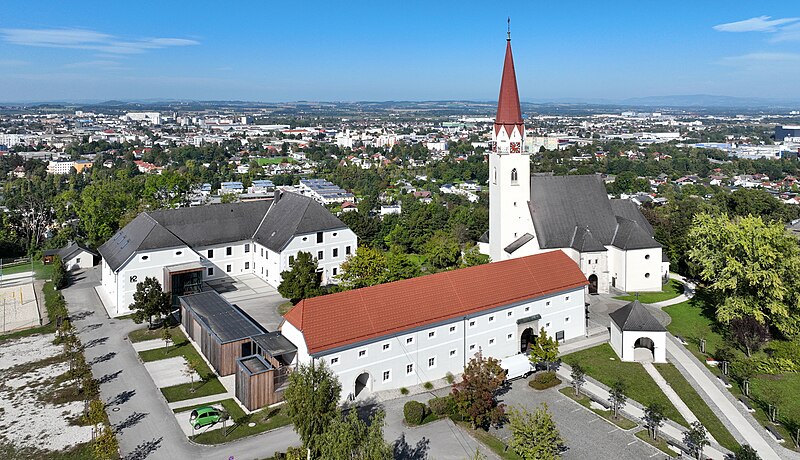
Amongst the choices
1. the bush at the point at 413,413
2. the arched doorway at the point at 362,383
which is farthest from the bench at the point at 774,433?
the arched doorway at the point at 362,383

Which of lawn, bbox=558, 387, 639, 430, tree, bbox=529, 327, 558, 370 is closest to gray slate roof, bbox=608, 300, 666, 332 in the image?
tree, bbox=529, 327, 558, 370

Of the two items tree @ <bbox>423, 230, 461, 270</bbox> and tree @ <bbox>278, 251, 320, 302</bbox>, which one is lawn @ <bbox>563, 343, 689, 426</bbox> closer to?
tree @ <bbox>423, 230, 461, 270</bbox>

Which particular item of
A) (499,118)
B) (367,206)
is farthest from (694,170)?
(499,118)

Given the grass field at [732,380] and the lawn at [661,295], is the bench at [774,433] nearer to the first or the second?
the grass field at [732,380]

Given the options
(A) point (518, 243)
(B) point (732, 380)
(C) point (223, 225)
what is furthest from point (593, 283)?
(C) point (223, 225)

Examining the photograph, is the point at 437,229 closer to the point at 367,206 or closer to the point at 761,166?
the point at 367,206

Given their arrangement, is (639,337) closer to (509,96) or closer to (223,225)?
(509,96)
